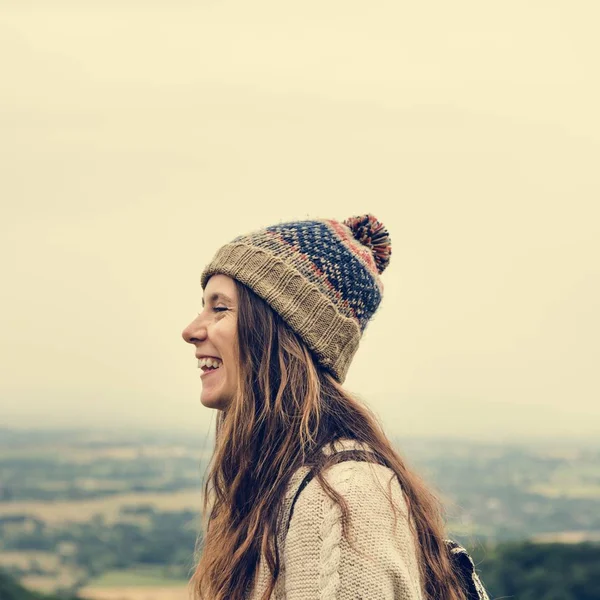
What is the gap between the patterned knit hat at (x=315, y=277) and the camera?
2896 mm

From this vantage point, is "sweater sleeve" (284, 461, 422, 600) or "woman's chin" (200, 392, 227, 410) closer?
"sweater sleeve" (284, 461, 422, 600)

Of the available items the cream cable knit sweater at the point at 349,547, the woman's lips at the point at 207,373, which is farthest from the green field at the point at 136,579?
the cream cable knit sweater at the point at 349,547

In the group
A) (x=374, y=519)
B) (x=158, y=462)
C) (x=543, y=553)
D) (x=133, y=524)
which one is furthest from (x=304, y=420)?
(x=158, y=462)

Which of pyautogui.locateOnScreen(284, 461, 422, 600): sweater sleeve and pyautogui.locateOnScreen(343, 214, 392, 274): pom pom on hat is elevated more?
pyautogui.locateOnScreen(343, 214, 392, 274): pom pom on hat

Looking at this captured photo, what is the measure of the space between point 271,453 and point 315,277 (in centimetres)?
54

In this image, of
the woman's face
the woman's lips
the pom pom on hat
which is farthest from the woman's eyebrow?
the pom pom on hat

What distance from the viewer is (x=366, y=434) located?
2.73 metres

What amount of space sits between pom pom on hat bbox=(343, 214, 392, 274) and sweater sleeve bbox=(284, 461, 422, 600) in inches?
37.3

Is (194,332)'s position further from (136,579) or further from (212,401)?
(136,579)

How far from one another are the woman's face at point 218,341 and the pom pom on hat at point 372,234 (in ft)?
1.50

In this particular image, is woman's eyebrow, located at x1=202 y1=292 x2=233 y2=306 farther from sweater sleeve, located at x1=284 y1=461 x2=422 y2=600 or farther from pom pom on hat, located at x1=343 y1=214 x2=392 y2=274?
sweater sleeve, located at x1=284 y1=461 x2=422 y2=600

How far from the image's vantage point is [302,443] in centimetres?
262

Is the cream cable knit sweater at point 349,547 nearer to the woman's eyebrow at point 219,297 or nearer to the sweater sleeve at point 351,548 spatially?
the sweater sleeve at point 351,548

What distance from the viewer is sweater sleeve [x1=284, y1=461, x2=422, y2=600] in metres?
2.29
